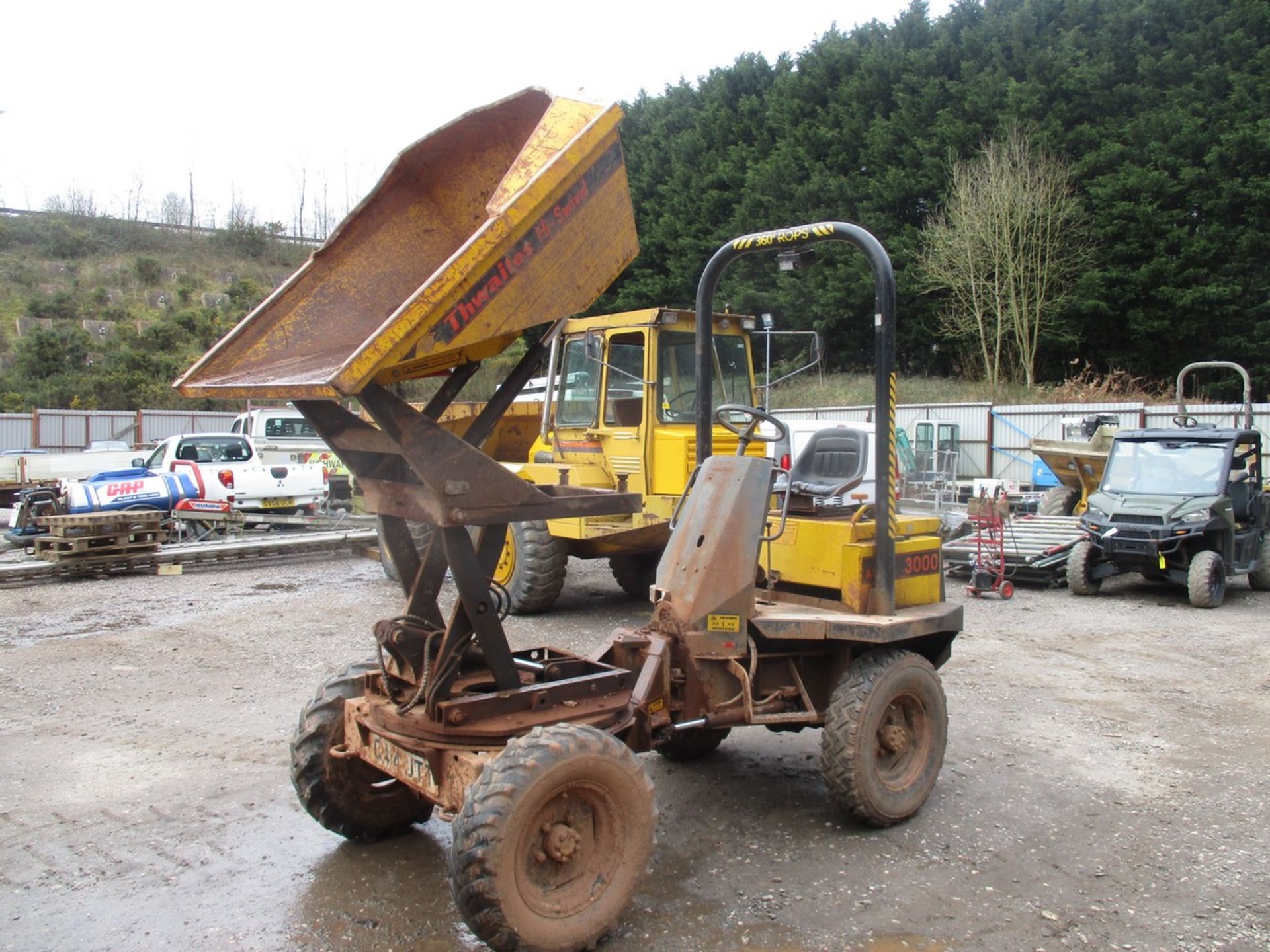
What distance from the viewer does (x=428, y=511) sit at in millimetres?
3557

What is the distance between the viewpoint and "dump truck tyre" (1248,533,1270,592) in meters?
11.3

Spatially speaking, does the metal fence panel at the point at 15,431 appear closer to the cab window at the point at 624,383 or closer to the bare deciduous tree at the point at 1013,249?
the cab window at the point at 624,383

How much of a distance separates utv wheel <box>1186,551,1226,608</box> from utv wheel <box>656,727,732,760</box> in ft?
23.7

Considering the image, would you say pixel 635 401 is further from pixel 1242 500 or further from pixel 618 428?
pixel 1242 500

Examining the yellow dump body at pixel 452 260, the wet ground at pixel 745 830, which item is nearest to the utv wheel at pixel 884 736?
the wet ground at pixel 745 830

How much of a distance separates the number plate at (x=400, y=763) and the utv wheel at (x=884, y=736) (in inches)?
70.4

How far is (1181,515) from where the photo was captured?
10.6 metres

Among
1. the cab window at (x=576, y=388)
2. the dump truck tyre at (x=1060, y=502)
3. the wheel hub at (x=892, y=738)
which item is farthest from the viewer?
the dump truck tyre at (x=1060, y=502)

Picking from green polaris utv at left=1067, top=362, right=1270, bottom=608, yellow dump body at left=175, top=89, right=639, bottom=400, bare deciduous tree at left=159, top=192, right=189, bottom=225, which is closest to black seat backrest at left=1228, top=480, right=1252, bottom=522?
green polaris utv at left=1067, top=362, right=1270, bottom=608

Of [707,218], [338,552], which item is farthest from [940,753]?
[707,218]

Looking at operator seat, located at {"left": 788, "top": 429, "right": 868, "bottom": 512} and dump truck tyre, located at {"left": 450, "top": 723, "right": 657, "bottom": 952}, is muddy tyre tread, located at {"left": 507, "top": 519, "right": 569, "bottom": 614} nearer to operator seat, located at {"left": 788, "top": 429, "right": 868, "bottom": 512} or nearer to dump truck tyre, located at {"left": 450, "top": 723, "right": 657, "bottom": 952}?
operator seat, located at {"left": 788, "top": 429, "right": 868, "bottom": 512}

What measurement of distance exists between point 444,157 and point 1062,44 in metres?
33.4

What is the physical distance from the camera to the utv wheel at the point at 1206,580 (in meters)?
10.3

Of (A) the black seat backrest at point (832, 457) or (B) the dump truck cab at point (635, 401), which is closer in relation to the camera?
(A) the black seat backrest at point (832, 457)
